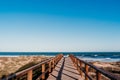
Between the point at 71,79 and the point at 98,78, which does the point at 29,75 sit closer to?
Result: the point at 98,78

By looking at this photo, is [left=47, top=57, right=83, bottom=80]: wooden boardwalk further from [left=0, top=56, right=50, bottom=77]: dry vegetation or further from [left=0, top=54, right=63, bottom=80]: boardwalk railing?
[left=0, top=56, right=50, bottom=77]: dry vegetation

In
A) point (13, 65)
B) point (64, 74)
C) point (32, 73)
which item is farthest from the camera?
point (13, 65)

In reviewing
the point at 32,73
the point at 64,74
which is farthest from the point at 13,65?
the point at 64,74

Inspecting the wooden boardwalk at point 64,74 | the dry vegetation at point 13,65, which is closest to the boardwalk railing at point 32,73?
the wooden boardwalk at point 64,74

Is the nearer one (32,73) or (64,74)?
(64,74)

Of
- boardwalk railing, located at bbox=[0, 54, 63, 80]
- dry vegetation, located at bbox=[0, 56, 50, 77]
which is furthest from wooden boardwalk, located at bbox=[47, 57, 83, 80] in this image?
dry vegetation, located at bbox=[0, 56, 50, 77]

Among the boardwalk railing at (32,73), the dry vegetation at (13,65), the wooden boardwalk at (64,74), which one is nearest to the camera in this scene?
the boardwalk railing at (32,73)

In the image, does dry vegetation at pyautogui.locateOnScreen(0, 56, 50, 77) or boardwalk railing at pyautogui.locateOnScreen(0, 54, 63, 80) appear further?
dry vegetation at pyautogui.locateOnScreen(0, 56, 50, 77)

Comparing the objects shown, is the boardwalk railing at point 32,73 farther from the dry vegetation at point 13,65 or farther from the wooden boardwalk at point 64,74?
the dry vegetation at point 13,65

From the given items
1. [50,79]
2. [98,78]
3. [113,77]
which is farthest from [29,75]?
[50,79]

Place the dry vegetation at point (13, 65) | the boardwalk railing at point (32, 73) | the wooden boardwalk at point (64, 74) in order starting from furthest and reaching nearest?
the dry vegetation at point (13, 65) → the wooden boardwalk at point (64, 74) → the boardwalk railing at point (32, 73)

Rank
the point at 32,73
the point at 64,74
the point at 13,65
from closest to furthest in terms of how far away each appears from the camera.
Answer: the point at 64,74 → the point at 32,73 → the point at 13,65

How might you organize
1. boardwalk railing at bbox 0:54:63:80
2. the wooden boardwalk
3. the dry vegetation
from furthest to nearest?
1. the dry vegetation
2. the wooden boardwalk
3. boardwalk railing at bbox 0:54:63:80

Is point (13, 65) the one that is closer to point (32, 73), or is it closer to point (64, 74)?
point (32, 73)
